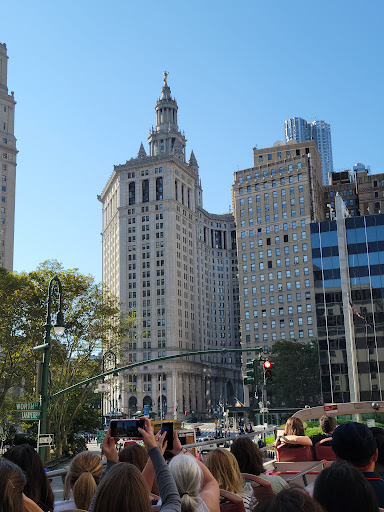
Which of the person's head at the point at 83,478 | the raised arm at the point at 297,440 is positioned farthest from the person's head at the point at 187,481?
the raised arm at the point at 297,440

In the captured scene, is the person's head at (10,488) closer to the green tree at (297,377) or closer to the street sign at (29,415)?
the street sign at (29,415)

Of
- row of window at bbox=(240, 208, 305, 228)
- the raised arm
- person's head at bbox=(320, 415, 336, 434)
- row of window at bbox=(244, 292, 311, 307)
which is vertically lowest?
the raised arm

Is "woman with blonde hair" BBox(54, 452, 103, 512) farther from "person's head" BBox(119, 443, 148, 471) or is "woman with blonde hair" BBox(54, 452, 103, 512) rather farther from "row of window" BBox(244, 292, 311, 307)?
"row of window" BBox(244, 292, 311, 307)

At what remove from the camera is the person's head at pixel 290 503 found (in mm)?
3283

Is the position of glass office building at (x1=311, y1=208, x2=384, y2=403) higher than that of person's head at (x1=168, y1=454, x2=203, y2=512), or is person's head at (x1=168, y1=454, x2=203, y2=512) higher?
glass office building at (x1=311, y1=208, x2=384, y2=403)

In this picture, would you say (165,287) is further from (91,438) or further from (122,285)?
(91,438)

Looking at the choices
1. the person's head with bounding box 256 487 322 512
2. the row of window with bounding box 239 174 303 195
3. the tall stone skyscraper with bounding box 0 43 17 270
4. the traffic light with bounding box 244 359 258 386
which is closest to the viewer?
the person's head with bounding box 256 487 322 512

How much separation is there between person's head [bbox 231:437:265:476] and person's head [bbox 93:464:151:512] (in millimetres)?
3340

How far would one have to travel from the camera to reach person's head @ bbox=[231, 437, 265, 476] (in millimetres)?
6734

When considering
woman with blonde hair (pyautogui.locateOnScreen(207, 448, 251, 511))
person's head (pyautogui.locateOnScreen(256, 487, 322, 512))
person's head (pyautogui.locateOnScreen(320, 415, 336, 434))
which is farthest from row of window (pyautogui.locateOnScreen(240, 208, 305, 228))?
person's head (pyautogui.locateOnScreen(256, 487, 322, 512))

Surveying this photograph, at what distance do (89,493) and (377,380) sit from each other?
183 feet

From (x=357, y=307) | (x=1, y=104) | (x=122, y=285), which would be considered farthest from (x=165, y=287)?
(x=357, y=307)

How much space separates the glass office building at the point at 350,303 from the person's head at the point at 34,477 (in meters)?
55.6

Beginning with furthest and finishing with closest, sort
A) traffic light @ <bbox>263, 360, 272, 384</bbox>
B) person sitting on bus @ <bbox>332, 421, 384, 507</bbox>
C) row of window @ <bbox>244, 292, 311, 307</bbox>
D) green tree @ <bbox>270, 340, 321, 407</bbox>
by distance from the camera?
1. row of window @ <bbox>244, 292, 311, 307</bbox>
2. green tree @ <bbox>270, 340, 321, 407</bbox>
3. traffic light @ <bbox>263, 360, 272, 384</bbox>
4. person sitting on bus @ <bbox>332, 421, 384, 507</bbox>
